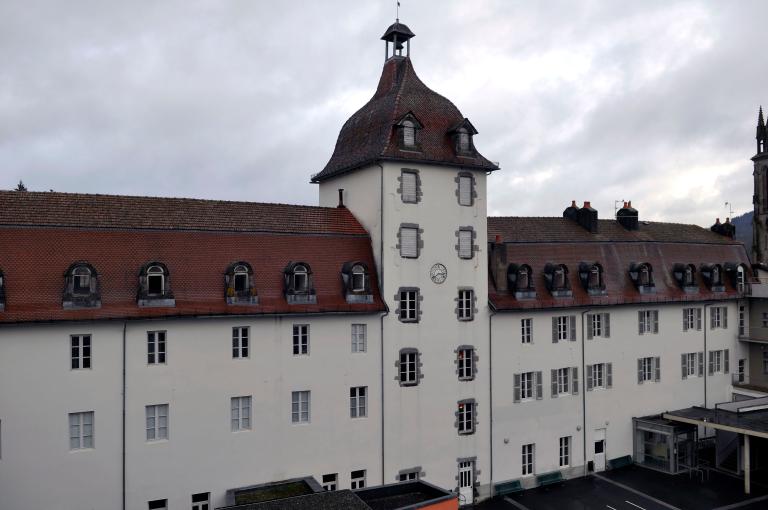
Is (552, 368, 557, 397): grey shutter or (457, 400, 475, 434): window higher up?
(552, 368, 557, 397): grey shutter

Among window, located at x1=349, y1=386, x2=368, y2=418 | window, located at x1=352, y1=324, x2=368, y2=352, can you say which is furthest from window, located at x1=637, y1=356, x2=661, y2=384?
window, located at x1=352, y1=324, x2=368, y2=352

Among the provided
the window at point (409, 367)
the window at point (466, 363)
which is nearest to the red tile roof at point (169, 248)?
the window at point (409, 367)

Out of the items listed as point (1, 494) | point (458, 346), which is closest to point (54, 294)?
point (1, 494)

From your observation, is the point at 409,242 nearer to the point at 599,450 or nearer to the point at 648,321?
the point at 599,450

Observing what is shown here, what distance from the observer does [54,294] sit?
25547 mm

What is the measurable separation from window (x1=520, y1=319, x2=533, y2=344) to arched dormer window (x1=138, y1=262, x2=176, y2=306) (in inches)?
771

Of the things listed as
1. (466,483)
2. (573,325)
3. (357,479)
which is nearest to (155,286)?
(357,479)

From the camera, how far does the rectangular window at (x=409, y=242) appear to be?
32.2 meters

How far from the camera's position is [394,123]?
3262cm

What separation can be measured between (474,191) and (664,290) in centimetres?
1696

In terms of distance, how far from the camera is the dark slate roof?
32.7 meters

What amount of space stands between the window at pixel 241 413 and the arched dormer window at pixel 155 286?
5.53 m

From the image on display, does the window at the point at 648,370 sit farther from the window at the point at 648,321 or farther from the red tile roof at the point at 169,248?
the red tile roof at the point at 169,248

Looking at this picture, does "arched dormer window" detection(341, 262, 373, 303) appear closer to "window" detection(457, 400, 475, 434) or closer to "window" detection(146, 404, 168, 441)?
"window" detection(457, 400, 475, 434)
